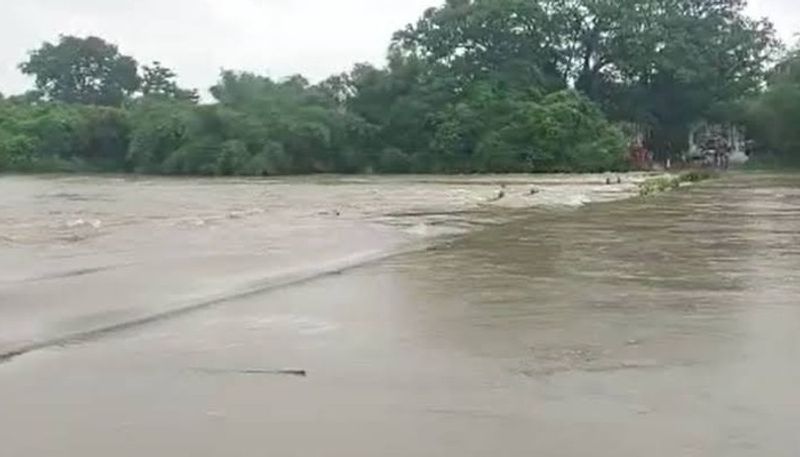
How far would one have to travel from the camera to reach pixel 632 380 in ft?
15.6

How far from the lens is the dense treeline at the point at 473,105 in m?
50.6

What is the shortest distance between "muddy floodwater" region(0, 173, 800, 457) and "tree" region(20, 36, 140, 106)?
6608 cm

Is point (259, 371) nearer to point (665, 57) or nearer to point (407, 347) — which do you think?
point (407, 347)

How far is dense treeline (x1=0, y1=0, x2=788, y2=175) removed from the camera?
50594 millimetres

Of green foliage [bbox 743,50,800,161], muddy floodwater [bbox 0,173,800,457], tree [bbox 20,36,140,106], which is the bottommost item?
muddy floodwater [bbox 0,173,800,457]

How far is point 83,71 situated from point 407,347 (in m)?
74.9

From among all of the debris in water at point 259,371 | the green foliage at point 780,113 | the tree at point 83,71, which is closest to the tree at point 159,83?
the tree at point 83,71

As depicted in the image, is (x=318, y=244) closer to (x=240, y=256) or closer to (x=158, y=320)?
(x=240, y=256)

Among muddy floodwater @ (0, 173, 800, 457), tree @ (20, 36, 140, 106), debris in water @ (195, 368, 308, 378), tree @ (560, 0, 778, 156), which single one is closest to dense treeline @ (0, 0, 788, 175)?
tree @ (560, 0, 778, 156)

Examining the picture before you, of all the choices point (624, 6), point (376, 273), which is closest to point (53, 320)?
point (376, 273)

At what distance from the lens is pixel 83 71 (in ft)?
250

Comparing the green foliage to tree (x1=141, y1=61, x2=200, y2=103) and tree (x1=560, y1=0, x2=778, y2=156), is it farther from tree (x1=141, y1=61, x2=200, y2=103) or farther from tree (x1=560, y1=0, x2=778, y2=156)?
tree (x1=141, y1=61, x2=200, y2=103)

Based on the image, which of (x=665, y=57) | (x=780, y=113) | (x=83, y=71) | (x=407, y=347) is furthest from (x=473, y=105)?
(x=407, y=347)

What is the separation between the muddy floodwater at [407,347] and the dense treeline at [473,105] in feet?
125
